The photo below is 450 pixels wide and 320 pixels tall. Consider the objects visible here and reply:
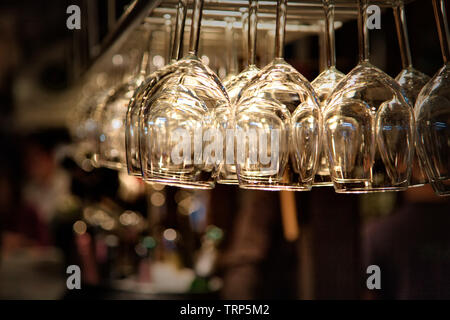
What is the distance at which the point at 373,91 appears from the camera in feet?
2.13

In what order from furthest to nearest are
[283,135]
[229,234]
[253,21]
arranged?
[229,234] < [253,21] < [283,135]

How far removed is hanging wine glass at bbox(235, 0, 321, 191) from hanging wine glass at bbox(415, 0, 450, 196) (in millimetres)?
106

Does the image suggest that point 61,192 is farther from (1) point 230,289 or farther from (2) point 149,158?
(2) point 149,158

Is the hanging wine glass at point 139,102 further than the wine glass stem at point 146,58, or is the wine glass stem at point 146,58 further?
the wine glass stem at point 146,58

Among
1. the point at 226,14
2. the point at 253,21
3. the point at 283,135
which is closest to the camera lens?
the point at 283,135

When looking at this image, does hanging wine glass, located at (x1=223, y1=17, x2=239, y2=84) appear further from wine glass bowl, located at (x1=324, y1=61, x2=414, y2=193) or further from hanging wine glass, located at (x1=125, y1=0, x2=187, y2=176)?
wine glass bowl, located at (x1=324, y1=61, x2=414, y2=193)

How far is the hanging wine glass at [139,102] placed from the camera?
0.69 m

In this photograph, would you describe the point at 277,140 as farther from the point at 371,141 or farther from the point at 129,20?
the point at 129,20

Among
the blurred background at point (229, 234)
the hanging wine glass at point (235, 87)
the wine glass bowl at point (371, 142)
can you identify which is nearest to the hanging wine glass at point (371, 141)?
the wine glass bowl at point (371, 142)

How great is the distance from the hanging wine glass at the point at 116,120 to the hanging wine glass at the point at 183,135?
0.37 metres

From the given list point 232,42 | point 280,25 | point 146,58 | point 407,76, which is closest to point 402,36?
point 407,76

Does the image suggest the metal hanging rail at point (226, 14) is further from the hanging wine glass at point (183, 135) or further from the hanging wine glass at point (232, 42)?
the hanging wine glass at point (183, 135)

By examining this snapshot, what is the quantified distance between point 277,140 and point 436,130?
0.52 ft

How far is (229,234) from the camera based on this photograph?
333 cm
